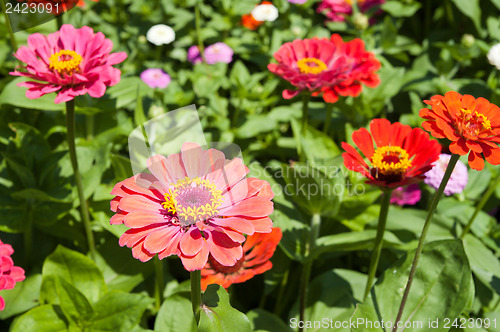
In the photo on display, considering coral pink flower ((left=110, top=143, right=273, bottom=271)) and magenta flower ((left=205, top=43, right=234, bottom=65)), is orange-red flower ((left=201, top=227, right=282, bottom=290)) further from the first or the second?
magenta flower ((left=205, top=43, right=234, bottom=65))

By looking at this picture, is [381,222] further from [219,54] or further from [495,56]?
[219,54]

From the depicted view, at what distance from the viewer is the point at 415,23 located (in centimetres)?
256

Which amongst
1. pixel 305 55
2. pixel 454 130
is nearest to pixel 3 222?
pixel 305 55

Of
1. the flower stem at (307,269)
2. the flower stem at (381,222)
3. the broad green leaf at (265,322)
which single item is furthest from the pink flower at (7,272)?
the flower stem at (381,222)

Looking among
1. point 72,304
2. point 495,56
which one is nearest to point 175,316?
point 72,304

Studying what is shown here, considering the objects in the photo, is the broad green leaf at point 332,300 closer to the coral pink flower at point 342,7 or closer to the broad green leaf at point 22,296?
the broad green leaf at point 22,296

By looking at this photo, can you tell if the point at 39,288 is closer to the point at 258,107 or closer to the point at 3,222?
the point at 3,222

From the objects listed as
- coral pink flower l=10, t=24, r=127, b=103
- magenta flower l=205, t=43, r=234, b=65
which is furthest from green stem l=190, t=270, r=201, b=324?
magenta flower l=205, t=43, r=234, b=65

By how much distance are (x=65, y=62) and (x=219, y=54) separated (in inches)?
42.0

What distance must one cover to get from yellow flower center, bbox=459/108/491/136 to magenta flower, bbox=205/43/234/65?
4.44 ft

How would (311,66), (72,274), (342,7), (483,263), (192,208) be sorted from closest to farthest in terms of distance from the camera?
1. (192,208)
2. (72,274)
3. (483,263)
4. (311,66)
5. (342,7)

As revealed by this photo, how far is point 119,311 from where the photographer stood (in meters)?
1.15

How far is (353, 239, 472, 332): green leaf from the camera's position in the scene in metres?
1.10

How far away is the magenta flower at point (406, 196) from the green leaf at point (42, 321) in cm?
107
